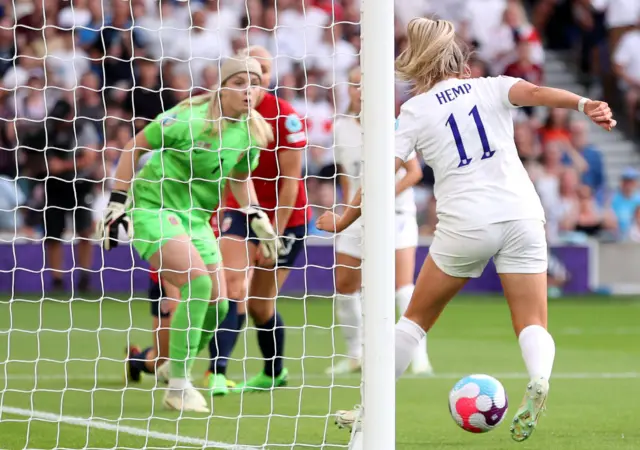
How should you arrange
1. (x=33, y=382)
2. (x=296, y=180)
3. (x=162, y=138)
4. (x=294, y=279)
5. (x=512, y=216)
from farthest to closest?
1. (x=294, y=279)
2. (x=33, y=382)
3. (x=296, y=180)
4. (x=162, y=138)
5. (x=512, y=216)

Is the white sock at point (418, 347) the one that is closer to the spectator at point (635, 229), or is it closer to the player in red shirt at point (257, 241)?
the player in red shirt at point (257, 241)

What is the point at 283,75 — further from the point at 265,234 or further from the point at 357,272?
the point at 265,234

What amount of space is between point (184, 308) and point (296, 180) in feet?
3.75

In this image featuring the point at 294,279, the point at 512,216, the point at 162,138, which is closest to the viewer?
the point at 512,216

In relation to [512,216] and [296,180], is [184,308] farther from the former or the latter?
[512,216]

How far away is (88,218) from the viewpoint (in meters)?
15.4

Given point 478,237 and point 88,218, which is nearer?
point 478,237

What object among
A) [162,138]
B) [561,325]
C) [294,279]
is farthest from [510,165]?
[294,279]

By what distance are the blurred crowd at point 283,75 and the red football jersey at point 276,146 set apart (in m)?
3.29

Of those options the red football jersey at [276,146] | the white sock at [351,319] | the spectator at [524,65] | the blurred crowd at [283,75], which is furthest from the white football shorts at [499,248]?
the spectator at [524,65]

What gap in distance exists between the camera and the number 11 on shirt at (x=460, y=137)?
5609mm

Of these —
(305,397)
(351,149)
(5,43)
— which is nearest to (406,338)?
(305,397)

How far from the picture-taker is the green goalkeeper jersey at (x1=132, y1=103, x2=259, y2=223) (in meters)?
7.05

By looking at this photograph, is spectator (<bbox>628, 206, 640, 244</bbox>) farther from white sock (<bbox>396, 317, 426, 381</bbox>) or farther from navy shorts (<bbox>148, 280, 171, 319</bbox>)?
white sock (<bbox>396, 317, 426, 381</bbox>)
